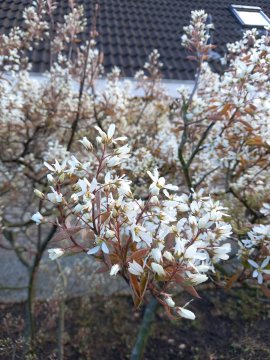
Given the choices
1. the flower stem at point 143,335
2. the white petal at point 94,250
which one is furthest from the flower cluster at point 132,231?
the flower stem at point 143,335

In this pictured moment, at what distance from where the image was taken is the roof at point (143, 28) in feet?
17.0

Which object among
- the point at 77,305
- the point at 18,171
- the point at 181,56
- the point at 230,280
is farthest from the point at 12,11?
the point at 230,280

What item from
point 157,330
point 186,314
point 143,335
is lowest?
point 157,330

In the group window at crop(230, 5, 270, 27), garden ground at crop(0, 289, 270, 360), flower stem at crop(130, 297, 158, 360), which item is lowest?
garden ground at crop(0, 289, 270, 360)

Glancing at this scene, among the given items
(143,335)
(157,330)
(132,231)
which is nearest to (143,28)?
(157,330)

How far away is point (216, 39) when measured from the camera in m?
5.57

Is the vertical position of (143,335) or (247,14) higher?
(247,14)

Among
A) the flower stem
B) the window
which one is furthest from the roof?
the flower stem

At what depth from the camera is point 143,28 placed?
20.2 feet

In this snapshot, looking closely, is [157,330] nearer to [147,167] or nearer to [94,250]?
[147,167]

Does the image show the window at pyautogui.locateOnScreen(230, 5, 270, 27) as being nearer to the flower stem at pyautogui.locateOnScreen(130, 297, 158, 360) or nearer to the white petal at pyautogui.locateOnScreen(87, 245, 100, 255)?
the flower stem at pyautogui.locateOnScreen(130, 297, 158, 360)

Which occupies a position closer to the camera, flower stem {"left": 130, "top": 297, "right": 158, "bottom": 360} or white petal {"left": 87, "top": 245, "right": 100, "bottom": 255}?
white petal {"left": 87, "top": 245, "right": 100, "bottom": 255}

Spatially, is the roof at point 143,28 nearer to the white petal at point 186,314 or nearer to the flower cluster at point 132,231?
the flower cluster at point 132,231

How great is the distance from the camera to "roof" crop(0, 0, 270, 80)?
5188 millimetres
